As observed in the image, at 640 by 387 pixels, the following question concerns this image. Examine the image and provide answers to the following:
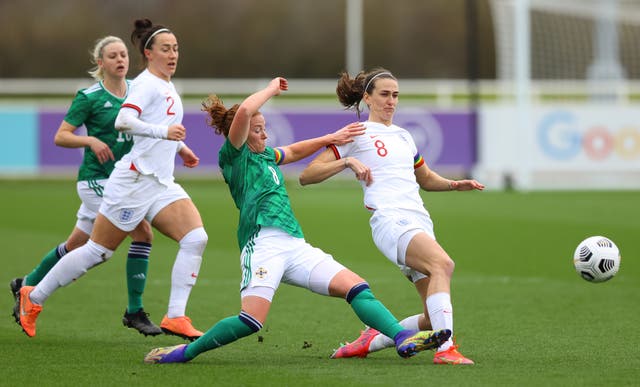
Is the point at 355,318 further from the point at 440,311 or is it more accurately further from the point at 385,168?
the point at 440,311

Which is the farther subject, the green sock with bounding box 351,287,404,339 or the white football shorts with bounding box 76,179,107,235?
the white football shorts with bounding box 76,179,107,235

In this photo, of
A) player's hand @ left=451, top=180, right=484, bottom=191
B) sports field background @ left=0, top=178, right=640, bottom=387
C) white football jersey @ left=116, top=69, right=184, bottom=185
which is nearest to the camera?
sports field background @ left=0, top=178, right=640, bottom=387

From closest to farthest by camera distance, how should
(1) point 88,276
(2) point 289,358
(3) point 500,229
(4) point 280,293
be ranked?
1. (2) point 289,358
2. (4) point 280,293
3. (1) point 88,276
4. (3) point 500,229

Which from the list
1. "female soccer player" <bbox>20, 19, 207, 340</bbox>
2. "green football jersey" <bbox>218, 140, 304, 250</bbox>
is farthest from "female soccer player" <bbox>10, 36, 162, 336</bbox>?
"green football jersey" <bbox>218, 140, 304, 250</bbox>

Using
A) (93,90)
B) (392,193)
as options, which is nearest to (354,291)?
(392,193)

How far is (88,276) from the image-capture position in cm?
1230

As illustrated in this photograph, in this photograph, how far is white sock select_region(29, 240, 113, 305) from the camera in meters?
8.34

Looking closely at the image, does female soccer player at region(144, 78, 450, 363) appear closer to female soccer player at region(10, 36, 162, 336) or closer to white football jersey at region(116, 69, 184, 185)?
white football jersey at region(116, 69, 184, 185)

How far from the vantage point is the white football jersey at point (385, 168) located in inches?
300

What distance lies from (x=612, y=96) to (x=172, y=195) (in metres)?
18.2

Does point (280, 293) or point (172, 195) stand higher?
point (172, 195)

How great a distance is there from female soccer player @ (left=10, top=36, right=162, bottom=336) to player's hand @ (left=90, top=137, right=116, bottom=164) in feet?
0.44

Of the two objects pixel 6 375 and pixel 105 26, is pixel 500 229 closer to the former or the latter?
pixel 6 375

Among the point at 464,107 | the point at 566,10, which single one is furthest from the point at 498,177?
the point at 566,10
